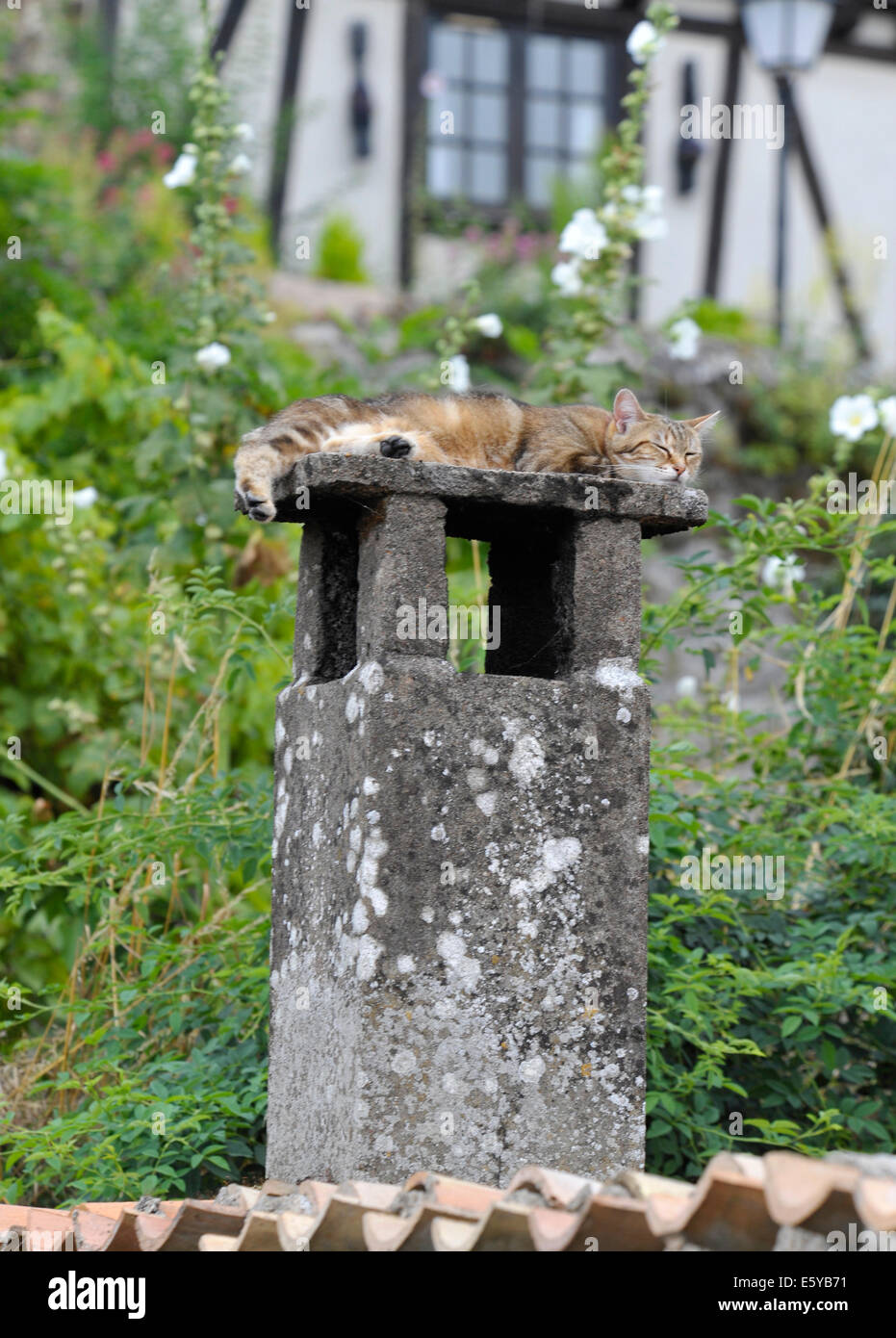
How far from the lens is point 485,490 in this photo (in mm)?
2721

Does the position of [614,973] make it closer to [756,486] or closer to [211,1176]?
[211,1176]

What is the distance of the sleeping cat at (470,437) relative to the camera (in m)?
2.89

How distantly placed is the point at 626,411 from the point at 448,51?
912 cm

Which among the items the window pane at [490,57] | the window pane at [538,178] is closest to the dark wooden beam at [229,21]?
the window pane at [490,57]

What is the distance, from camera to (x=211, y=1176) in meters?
3.44

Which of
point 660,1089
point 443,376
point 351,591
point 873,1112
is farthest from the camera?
point 443,376

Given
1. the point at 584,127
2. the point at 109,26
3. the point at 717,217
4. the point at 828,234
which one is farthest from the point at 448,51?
the point at 828,234

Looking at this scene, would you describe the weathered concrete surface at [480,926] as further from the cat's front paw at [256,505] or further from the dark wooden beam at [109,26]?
the dark wooden beam at [109,26]

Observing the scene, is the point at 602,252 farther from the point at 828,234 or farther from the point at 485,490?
the point at 828,234

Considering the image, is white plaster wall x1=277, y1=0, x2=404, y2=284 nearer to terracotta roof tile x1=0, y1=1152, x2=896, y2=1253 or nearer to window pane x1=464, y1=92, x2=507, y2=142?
window pane x1=464, y1=92, x2=507, y2=142

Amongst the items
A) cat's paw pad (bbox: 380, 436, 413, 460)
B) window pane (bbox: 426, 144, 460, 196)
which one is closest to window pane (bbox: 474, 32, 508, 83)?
window pane (bbox: 426, 144, 460, 196)

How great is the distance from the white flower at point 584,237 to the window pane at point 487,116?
22.0ft

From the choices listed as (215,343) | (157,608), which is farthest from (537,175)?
(157,608)

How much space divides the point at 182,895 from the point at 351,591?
1.69 meters
